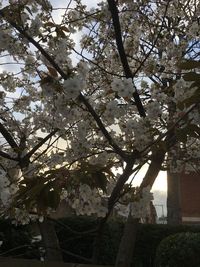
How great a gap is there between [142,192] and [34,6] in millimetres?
1976

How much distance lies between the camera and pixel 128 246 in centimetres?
360

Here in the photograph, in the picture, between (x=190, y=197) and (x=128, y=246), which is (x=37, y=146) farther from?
(x=190, y=197)

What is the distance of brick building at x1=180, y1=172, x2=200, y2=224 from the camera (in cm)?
2517

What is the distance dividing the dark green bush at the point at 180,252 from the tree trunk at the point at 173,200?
558cm

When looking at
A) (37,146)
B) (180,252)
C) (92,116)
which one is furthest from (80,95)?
(180,252)

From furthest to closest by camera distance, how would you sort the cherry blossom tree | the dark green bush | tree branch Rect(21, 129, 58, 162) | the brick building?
the brick building → the dark green bush → tree branch Rect(21, 129, 58, 162) → the cherry blossom tree

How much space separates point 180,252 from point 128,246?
4736mm

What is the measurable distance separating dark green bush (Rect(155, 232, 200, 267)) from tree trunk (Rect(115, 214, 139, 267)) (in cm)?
457

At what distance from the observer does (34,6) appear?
13.8 feet

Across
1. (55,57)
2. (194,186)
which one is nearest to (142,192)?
(55,57)

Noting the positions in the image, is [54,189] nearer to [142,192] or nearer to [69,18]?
[142,192]

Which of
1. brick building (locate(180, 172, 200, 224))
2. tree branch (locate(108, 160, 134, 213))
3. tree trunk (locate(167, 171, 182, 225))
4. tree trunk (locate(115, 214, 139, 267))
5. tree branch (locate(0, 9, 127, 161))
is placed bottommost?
tree trunk (locate(115, 214, 139, 267))

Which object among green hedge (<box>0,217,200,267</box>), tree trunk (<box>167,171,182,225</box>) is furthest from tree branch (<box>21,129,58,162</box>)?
tree trunk (<box>167,171,182,225</box>)

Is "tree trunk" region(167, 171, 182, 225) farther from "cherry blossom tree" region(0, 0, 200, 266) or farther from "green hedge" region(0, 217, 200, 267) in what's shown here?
"cherry blossom tree" region(0, 0, 200, 266)
